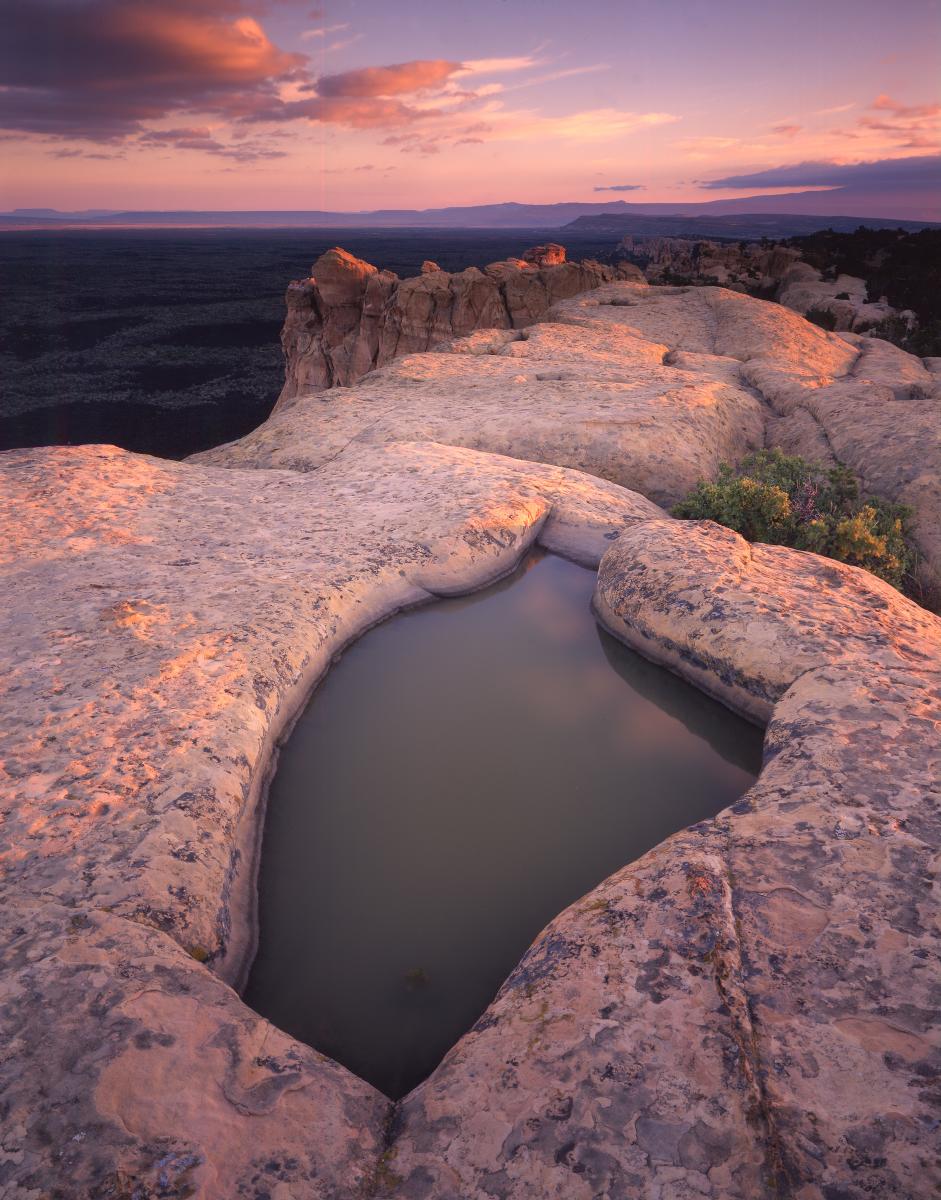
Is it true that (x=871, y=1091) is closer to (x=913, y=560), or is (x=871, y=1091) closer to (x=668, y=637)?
(x=668, y=637)

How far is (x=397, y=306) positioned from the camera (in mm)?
42969

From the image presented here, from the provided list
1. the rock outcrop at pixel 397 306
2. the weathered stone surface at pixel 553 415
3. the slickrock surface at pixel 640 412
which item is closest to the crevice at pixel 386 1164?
the slickrock surface at pixel 640 412

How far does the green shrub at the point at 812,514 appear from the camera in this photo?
9.45 meters

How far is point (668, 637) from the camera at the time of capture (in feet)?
24.9

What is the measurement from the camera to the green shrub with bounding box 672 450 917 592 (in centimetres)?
945

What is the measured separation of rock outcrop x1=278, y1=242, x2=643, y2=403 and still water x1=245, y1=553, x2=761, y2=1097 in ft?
117

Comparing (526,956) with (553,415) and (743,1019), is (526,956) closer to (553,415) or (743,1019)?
(743,1019)

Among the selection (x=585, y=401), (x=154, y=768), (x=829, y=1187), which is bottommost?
(x=829, y=1187)

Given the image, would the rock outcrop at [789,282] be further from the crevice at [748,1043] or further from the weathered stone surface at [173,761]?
the crevice at [748,1043]

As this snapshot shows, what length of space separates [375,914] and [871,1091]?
3.17m

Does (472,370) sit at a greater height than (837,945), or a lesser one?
greater

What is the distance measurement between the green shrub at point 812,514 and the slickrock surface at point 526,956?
148 centimetres

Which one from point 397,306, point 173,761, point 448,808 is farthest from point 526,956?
point 397,306

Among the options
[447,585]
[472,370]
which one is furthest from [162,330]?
[447,585]
